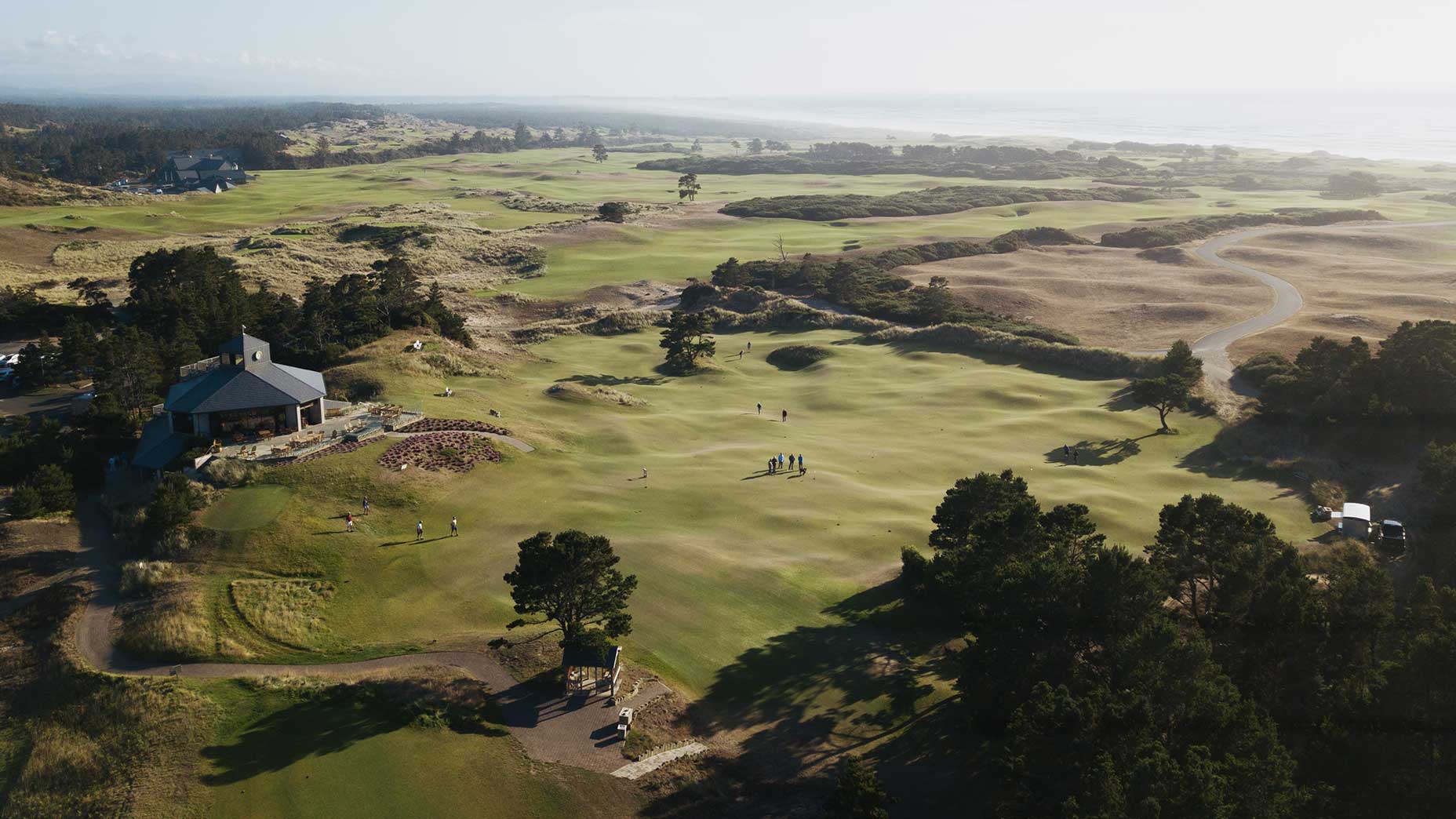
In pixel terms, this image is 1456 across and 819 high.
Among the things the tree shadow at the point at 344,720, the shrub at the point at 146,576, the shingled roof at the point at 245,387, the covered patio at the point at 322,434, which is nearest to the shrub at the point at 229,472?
the covered patio at the point at 322,434

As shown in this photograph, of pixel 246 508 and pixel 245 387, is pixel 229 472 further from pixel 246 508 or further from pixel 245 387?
pixel 245 387

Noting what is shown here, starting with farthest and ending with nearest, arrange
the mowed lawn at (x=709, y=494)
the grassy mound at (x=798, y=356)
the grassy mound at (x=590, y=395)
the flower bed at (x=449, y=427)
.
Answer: the grassy mound at (x=798, y=356) → the grassy mound at (x=590, y=395) → the flower bed at (x=449, y=427) → the mowed lawn at (x=709, y=494)

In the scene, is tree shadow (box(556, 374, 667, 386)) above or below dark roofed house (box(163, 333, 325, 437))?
below

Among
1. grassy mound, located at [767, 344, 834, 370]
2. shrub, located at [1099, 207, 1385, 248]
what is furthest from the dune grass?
shrub, located at [1099, 207, 1385, 248]

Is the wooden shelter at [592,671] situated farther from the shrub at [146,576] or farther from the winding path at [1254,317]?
the winding path at [1254,317]

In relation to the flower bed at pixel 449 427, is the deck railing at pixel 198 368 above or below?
above

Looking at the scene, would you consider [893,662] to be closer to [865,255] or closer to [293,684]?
[293,684]

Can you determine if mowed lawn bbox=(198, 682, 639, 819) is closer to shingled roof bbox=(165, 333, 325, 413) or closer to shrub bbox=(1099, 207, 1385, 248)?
shingled roof bbox=(165, 333, 325, 413)
